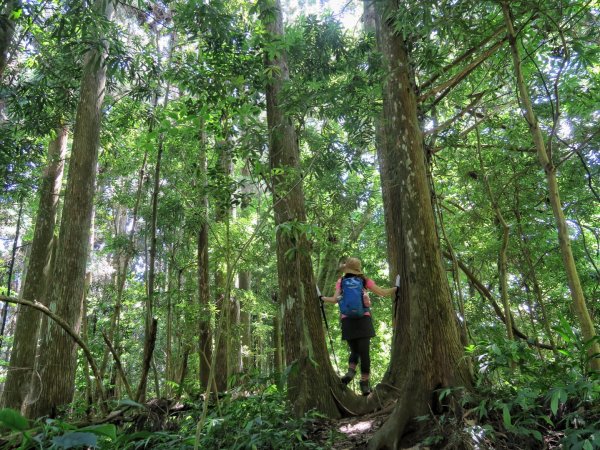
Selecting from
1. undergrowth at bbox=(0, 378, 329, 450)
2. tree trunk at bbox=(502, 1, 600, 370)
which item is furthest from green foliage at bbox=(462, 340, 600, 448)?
undergrowth at bbox=(0, 378, 329, 450)

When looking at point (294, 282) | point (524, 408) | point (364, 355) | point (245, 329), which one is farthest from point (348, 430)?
point (245, 329)

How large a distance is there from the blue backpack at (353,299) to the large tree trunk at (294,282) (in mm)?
518

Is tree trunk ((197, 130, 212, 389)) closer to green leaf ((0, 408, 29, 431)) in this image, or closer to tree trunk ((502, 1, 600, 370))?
tree trunk ((502, 1, 600, 370))

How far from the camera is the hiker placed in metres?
5.16

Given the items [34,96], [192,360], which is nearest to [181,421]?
[34,96]

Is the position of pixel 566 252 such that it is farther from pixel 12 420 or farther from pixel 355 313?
pixel 12 420

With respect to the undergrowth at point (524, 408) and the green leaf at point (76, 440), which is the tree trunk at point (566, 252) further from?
the green leaf at point (76, 440)

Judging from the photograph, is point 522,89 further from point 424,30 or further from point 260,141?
point 260,141

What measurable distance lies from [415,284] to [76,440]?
117 inches

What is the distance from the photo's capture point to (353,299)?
516 cm

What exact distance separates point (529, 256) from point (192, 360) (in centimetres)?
959

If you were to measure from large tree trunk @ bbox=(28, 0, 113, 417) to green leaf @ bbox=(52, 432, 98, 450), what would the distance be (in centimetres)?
508

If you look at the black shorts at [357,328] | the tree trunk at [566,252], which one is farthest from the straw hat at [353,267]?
the tree trunk at [566,252]

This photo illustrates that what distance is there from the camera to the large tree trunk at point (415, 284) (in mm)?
3545
